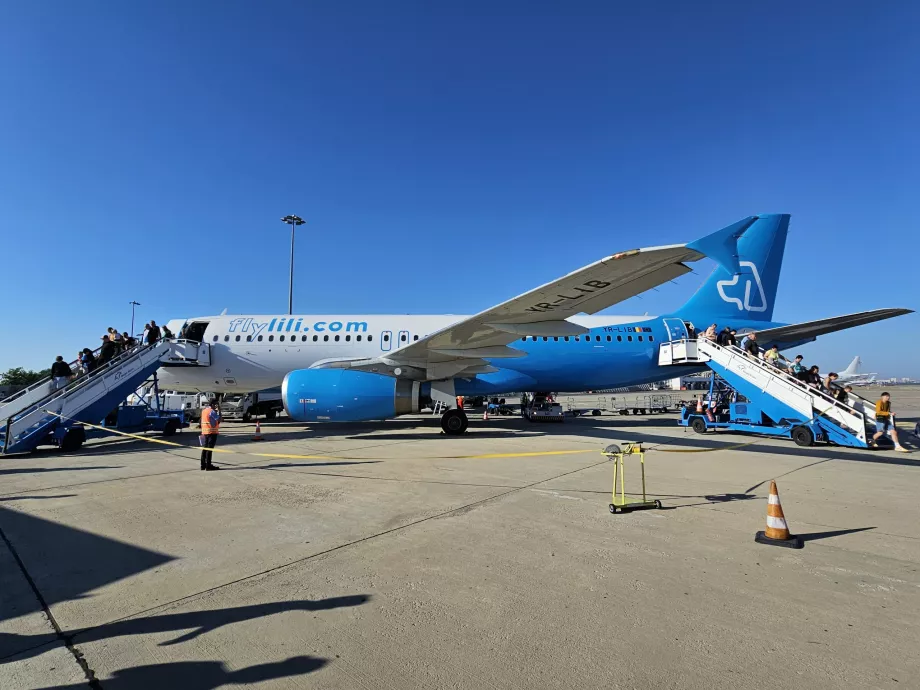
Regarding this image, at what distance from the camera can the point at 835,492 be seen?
5582 millimetres

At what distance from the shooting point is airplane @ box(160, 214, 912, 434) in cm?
1089

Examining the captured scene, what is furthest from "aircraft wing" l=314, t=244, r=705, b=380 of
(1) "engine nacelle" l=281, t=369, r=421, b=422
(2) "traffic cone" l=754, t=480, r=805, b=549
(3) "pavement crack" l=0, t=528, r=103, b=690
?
(3) "pavement crack" l=0, t=528, r=103, b=690

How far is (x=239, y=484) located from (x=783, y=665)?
6078mm

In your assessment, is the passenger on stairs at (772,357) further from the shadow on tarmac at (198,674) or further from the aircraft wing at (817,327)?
the shadow on tarmac at (198,674)

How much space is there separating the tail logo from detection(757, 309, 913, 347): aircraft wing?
1232 mm

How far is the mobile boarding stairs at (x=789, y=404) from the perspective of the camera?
374 inches

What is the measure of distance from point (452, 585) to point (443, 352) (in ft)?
24.7

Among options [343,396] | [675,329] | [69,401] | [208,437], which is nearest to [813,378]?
[675,329]

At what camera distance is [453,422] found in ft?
39.4

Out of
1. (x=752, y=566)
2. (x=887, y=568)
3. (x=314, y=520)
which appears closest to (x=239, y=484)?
(x=314, y=520)

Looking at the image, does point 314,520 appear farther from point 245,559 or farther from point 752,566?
point 752,566

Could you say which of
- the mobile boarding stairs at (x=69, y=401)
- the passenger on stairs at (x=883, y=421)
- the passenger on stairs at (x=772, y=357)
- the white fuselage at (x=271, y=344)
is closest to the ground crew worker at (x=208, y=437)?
the mobile boarding stairs at (x=69, y=401)

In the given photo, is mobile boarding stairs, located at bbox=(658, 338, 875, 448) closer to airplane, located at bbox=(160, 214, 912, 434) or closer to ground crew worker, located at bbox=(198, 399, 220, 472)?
airplane, located at bbox=(160, 214, 912, 434)

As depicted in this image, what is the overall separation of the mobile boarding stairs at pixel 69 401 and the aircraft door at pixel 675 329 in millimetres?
15512
